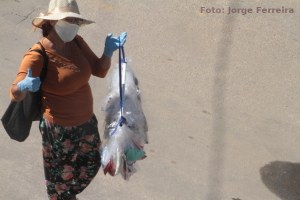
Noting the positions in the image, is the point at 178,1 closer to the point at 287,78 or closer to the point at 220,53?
the point at 220,53

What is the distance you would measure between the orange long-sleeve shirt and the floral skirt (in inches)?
2.6

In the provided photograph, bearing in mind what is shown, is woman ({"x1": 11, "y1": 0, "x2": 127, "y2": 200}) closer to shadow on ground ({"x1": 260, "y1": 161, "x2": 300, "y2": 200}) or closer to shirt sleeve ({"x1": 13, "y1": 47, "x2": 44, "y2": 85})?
shirt sleeve ({"x1": 13, "y1": 47, "x2": 44, "y2": 85})

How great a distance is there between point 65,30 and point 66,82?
299 millimetres

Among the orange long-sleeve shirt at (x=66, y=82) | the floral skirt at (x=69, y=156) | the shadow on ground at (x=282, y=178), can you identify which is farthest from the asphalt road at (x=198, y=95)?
the orange long-sleeve shirt at (x=66, y=82)

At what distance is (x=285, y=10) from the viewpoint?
6438mm

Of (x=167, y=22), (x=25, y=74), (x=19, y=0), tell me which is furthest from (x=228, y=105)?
(x=19, y=0)

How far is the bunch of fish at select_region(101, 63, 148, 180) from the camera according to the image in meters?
3.19

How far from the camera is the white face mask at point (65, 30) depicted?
296cm

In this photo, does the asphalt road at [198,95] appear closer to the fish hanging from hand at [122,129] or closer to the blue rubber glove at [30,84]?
the fish hanging from hand at [122,129]

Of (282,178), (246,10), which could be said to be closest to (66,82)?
(282,178)

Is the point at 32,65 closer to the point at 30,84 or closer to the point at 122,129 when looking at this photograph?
the point at 30,84

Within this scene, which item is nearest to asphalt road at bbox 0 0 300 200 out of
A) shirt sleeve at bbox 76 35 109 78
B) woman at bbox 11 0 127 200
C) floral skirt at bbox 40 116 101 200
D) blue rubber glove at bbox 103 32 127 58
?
floral skirt at bbox 40 116 101 200

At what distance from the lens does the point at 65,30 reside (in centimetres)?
298

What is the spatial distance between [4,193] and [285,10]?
13.5 feet
